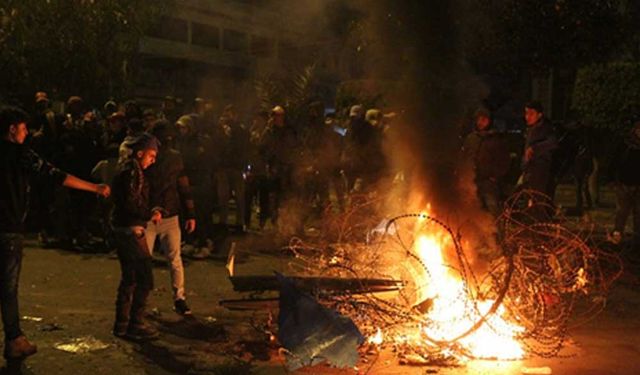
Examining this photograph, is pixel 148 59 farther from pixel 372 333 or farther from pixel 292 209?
pixel 372 333

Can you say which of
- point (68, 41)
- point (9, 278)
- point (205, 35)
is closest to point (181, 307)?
point (9, 278)

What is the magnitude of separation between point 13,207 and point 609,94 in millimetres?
14331

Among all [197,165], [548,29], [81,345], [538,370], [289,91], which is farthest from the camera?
[289,91]

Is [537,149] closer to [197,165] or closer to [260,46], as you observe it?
[197,165]

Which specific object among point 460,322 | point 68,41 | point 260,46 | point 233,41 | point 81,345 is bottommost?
point 81,345

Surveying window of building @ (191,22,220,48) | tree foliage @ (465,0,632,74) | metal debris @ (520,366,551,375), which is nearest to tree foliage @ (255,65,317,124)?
tree foliage @ (465,0,632,74)

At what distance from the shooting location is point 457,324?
22.0 feet

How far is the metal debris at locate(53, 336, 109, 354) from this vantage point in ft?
20.9

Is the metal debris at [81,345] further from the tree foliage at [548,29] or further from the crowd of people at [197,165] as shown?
the tree foliage at [548,29]

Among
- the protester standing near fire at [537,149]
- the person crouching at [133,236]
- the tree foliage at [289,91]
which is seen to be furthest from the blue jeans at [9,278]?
the tree foliage at [289,91]

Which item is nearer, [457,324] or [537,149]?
[457,324]

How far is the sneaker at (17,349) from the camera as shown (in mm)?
5977

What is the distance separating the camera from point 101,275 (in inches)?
366

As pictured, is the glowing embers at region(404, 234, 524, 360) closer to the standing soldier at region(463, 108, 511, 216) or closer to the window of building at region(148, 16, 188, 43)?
the standing soldier at region(463, 108, 511, 216)
